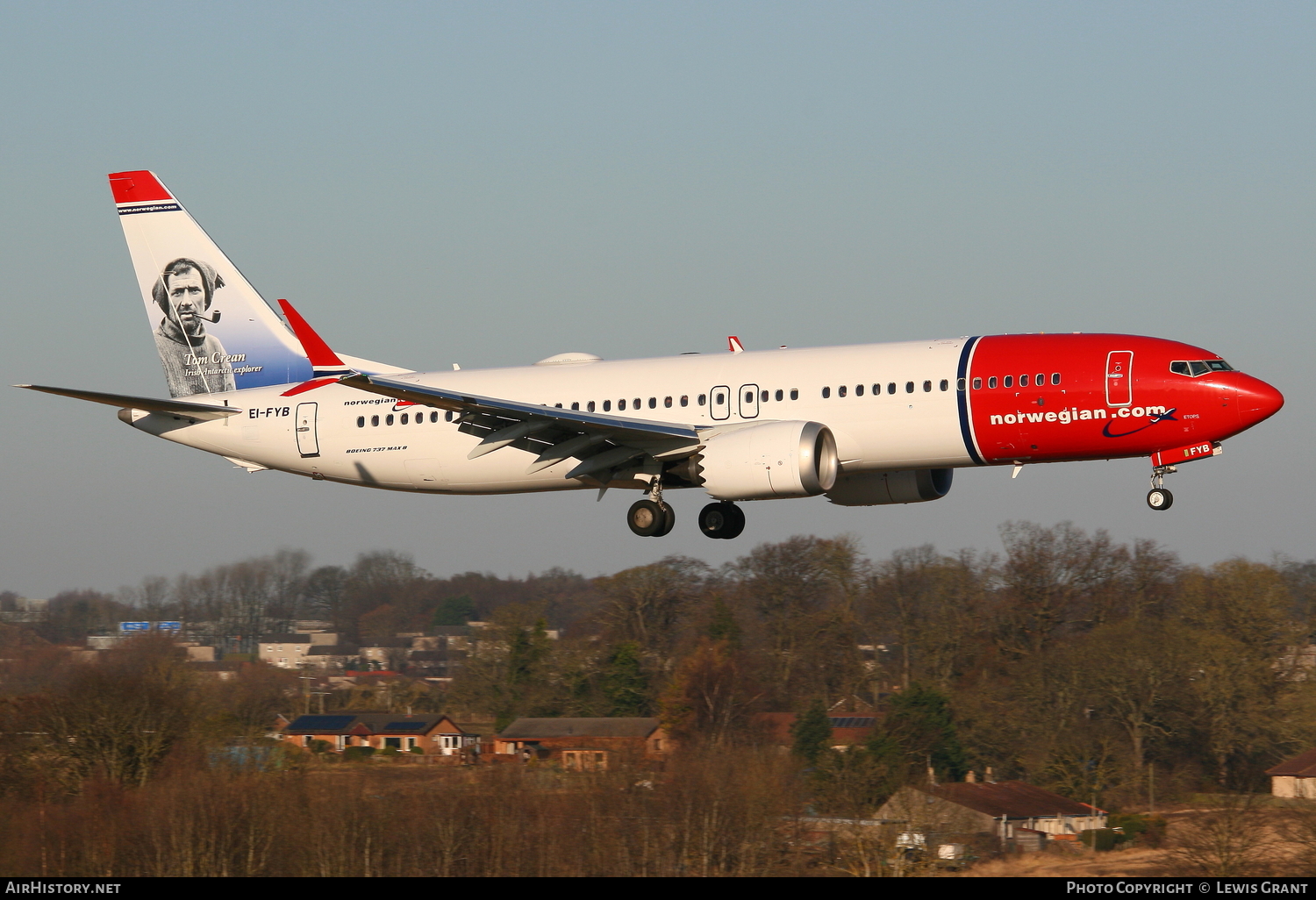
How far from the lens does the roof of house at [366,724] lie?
5725 centimetres

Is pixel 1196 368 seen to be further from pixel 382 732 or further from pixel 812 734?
pixel 382 732

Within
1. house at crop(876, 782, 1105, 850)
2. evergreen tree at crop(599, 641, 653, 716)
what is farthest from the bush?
evergreen tree at crop(599, 641, 653, 716)

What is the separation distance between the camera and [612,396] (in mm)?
36250

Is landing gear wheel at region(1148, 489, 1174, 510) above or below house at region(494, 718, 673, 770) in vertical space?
above

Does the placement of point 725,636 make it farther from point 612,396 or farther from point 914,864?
point 612,396

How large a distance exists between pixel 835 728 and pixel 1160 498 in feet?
121

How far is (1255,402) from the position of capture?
3180 cm

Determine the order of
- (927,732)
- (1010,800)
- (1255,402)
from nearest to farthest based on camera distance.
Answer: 1. (1255,402)
2. (1010,800)
3. (927,732)

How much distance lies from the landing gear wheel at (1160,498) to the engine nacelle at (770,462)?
23.4ft

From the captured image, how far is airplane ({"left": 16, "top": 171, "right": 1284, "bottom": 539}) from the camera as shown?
3231 centimetres

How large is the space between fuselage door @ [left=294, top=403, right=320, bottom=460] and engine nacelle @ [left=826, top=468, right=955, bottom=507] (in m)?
14.1

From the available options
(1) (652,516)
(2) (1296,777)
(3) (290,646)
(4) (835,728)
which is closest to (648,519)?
(1) (652,516)

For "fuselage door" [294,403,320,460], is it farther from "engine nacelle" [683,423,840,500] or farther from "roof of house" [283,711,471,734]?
"roof of house" [283,711,471,734]

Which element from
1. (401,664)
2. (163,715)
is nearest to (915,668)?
(401,664)
